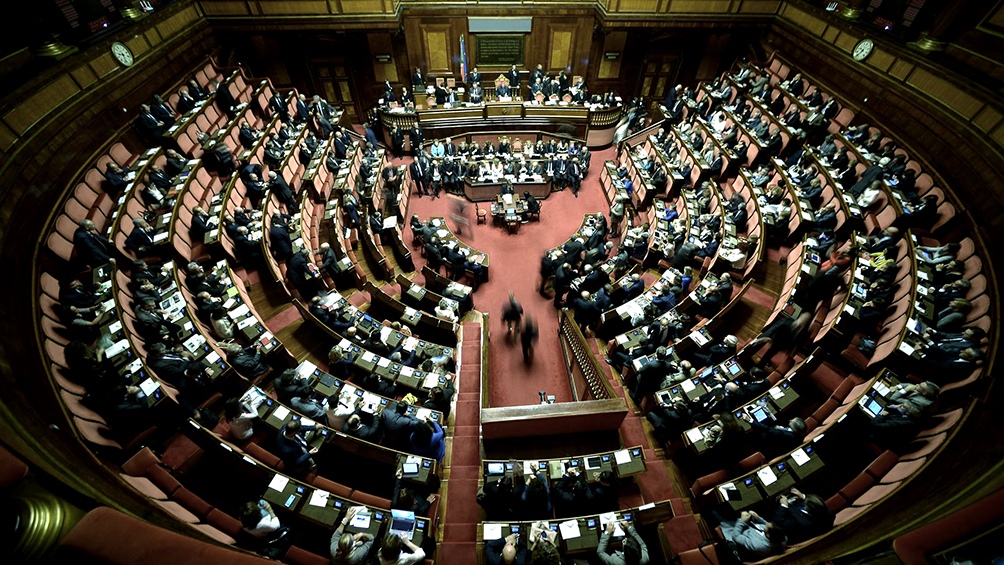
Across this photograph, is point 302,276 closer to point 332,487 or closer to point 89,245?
point 89,245

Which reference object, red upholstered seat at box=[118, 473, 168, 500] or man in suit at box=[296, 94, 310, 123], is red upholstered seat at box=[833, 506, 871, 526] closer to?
red upholstered seat at box=[118, 473, 168, 500]

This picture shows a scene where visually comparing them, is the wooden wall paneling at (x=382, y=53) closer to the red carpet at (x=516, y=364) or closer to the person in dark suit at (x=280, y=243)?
the red carpet at (x=516, y=364)

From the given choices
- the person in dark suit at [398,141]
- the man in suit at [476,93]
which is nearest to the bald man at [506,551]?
the person in dark suit at [398,141]

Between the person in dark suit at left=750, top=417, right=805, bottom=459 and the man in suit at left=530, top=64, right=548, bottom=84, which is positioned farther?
the man in suit at left=530, top=64, right=548, bottom=84

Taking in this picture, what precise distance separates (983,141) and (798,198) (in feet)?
9.72

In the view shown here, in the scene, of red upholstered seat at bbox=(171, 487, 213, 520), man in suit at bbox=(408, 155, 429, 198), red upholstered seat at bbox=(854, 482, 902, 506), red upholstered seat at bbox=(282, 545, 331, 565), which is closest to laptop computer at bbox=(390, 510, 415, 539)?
red upholstered seat at bbox=(282, 545, 331, 565)

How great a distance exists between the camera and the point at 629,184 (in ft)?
42.0

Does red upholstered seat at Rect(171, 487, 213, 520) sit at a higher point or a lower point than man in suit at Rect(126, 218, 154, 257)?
lower

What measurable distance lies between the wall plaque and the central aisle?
5.32m

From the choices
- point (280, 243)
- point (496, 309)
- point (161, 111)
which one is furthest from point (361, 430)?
point (161, 111)

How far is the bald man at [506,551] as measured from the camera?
436cm

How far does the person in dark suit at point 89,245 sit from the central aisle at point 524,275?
6.09 m

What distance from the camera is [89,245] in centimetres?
653

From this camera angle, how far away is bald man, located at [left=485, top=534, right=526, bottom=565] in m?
4.36
